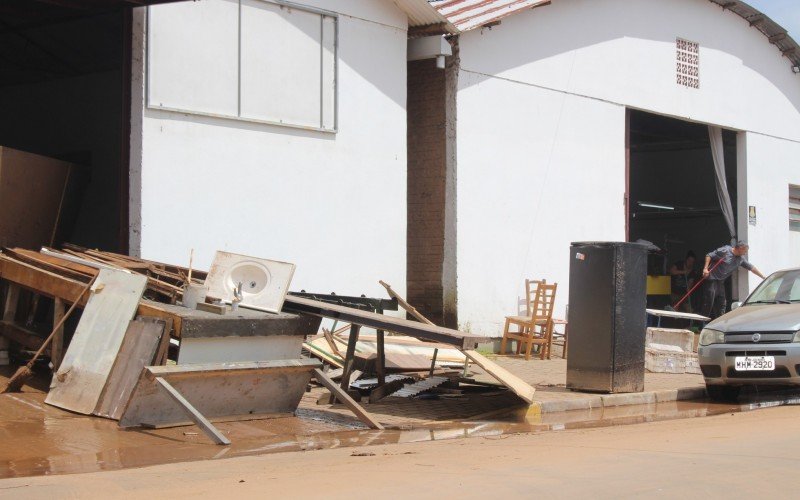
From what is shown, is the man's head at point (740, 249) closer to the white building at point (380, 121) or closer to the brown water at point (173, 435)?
the white building at point (380, 121)

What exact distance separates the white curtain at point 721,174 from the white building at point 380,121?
0.24 meters

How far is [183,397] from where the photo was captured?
882 centimetres

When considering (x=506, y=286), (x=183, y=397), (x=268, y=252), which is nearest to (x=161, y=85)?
(x=268, y=252)

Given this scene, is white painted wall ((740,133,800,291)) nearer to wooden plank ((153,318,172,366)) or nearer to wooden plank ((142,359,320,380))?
wooden plank ((142,359,320,380))

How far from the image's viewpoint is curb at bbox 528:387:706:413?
11.2 meters

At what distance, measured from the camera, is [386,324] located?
9984 millimetres

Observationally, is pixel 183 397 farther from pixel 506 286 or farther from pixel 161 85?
pixel 506 286

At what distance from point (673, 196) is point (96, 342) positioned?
2046cm

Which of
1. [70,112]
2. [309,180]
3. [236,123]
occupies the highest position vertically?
[70,112]

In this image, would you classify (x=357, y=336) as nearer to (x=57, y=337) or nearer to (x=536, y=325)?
(x=57, y=337)

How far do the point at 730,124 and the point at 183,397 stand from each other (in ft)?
53.9

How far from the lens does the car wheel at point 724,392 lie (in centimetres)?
1262

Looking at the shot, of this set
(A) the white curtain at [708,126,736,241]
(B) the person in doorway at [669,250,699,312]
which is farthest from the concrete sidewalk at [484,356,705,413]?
(B) the person in doorway at [669,250,699,312]

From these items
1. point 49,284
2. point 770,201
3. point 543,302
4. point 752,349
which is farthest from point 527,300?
point 49,284
